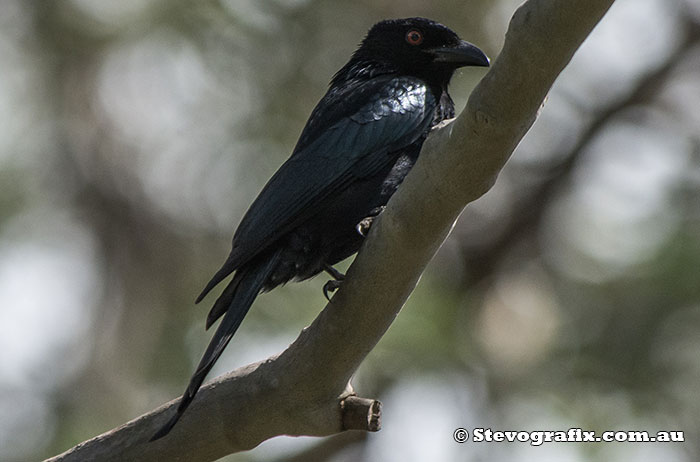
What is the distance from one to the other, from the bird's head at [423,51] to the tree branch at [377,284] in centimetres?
171

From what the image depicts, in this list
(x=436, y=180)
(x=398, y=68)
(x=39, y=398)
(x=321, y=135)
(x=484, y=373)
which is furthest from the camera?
(x=39, y=398)

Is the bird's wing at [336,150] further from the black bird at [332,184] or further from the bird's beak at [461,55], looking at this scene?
the bird's beak at [461,55]

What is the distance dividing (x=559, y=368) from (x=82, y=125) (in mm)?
4300

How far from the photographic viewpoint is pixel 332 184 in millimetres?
4199

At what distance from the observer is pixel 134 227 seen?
8.25m

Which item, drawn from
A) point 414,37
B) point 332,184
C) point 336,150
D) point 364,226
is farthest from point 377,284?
point 414,37

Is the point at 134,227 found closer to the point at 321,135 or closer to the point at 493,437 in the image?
the point at 493,437

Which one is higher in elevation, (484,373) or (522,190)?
(522,190)

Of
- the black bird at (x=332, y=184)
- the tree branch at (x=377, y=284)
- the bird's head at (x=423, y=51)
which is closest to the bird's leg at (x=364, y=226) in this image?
the black bird at (x=332, y=184)

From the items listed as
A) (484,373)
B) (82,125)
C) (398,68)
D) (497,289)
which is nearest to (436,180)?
(398,68)

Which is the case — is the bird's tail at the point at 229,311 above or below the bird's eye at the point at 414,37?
below

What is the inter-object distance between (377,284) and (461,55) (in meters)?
1.83

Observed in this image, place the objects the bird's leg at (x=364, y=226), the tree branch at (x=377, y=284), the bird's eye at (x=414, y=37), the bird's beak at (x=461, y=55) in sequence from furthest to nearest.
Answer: the bird's eye at (x=414, y=37)
the bird's beak at (x=461, y=55)
the bird's leg at (x=364, y=226)
the tree branch at (x=377, y=284)

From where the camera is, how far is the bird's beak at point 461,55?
499cm
